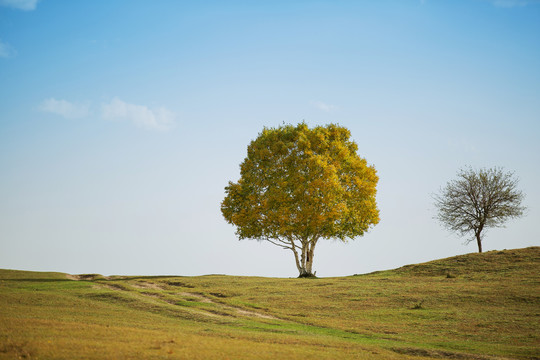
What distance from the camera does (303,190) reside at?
45375 mm

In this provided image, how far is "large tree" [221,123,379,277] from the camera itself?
45.1 m

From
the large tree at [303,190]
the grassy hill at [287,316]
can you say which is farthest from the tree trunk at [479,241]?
the large tree at [303,190]

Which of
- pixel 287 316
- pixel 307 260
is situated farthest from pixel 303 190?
pixel 287 316

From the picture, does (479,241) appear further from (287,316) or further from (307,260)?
(287,316)

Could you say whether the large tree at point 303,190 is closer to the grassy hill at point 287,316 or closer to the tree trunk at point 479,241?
the grassy hill at point 287,316

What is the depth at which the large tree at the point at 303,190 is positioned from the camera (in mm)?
45062

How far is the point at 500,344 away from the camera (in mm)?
21156

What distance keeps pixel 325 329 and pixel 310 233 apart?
78.8 ft

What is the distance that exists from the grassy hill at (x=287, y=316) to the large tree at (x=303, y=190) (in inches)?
276

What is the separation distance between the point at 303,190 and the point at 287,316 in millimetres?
20231

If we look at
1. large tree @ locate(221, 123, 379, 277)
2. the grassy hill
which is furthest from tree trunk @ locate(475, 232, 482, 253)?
large tree @ locate(221, 123, 379, 277)

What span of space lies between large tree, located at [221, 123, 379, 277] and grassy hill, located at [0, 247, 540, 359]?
23.0ft

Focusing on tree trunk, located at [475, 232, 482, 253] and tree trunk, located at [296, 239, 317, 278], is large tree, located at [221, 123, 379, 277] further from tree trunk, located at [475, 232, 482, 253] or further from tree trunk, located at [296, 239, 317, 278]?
tree trunk, located at [475, 232, 482, 253]

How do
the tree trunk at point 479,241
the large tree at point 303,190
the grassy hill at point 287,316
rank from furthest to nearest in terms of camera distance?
the tree trunk at point 479,241 → the large tree at point 303,190 → the grassy hill at point 287,316
